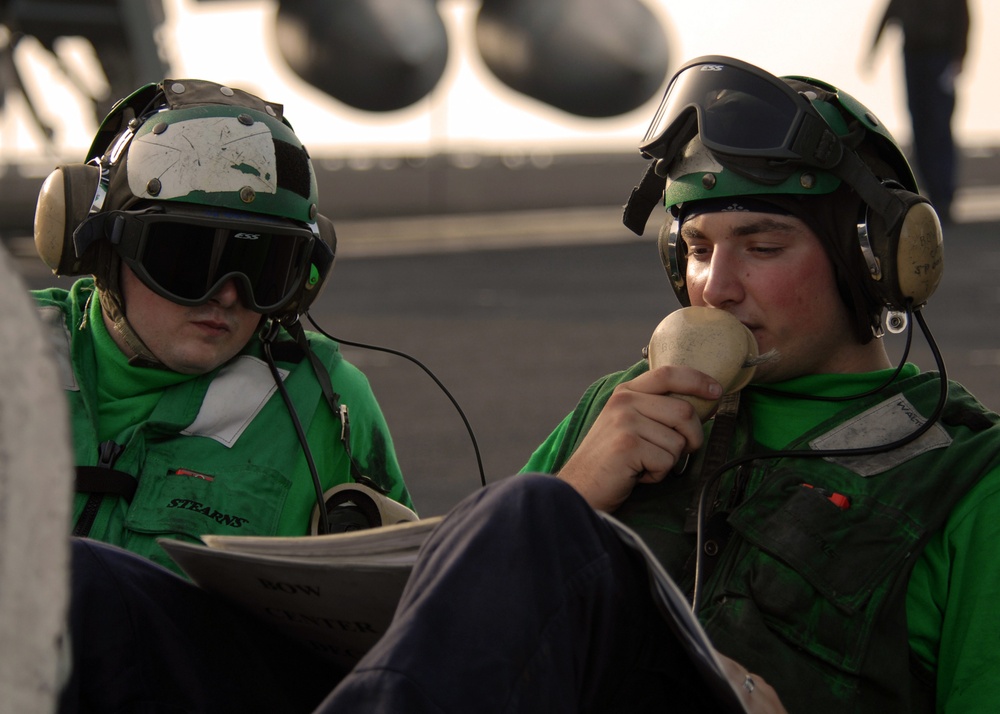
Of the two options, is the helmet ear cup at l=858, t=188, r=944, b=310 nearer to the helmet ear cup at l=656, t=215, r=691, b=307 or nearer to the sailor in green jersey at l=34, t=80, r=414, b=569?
the helmet ear cup at l=656, t=215, r=691, b=307

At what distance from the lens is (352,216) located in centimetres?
1644

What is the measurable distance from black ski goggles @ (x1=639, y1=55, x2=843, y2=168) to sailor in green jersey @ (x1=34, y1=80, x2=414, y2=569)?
0.84 meters

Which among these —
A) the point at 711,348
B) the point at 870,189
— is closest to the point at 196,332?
the point at 711,348

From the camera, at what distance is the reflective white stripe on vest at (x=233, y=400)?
10.6 feet

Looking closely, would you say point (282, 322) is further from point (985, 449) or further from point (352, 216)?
point (352, 216)

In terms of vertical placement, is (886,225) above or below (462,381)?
above

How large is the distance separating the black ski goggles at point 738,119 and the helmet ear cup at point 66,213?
120 cm

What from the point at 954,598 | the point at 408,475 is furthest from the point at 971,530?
the point at 408,475

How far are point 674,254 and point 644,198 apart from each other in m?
0.20

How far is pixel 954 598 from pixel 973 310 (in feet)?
27.9

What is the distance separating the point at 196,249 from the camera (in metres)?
3.18

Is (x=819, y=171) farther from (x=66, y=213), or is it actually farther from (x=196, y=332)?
(x=66, y=213)

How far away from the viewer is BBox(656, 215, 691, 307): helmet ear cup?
9.91ft

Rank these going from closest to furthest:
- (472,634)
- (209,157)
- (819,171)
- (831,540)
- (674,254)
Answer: (472,634)
(831,540)
(819,171)
(674,254)
(209,157)
